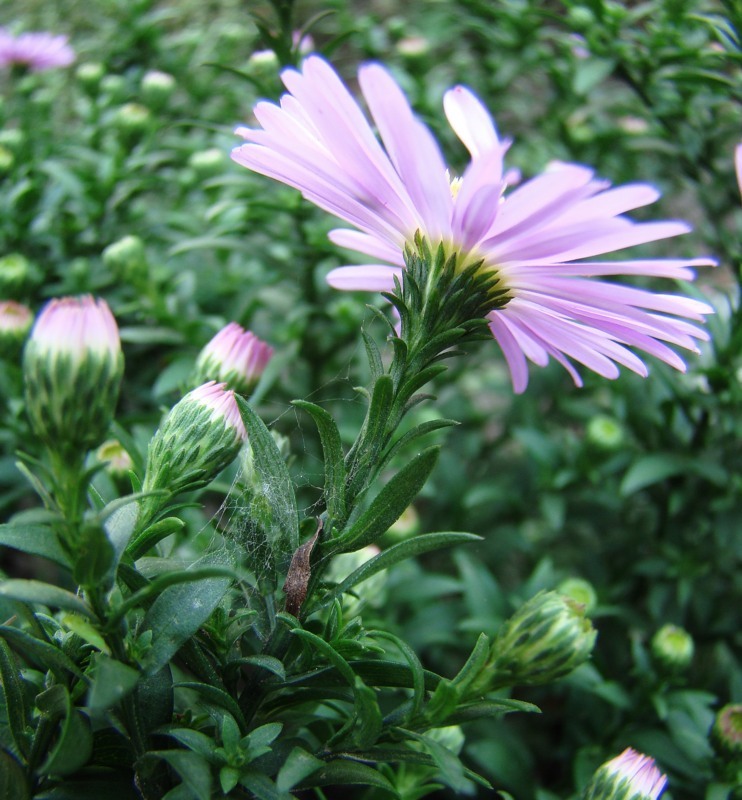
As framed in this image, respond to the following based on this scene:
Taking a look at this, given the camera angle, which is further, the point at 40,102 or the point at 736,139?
the point at 40,102

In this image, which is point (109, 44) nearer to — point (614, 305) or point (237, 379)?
point (237, 379)

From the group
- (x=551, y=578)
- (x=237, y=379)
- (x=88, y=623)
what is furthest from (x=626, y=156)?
(x=88, y=623)

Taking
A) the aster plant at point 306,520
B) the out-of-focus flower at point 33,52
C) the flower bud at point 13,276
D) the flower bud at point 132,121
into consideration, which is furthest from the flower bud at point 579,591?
the out-of-focus flower at point 33,52

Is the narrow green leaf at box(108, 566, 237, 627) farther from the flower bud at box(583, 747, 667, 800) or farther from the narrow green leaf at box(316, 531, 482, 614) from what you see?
the flower bud at box(583, 747, 667, 800)

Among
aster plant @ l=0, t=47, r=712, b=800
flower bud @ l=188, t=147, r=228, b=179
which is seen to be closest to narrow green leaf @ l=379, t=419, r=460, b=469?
aster plant @ l=0, t=47, r=712, b=800

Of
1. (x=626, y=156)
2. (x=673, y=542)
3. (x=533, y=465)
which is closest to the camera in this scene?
(x=673, y=542)

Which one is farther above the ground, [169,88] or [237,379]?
[169,88]

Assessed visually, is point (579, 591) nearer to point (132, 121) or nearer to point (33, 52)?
point (132, 121)

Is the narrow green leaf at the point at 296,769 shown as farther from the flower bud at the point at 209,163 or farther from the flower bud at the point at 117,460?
the flower bud at the point at 209,163
